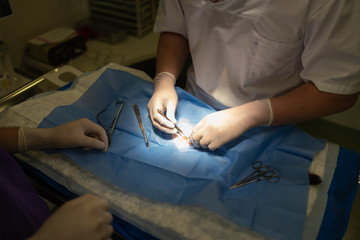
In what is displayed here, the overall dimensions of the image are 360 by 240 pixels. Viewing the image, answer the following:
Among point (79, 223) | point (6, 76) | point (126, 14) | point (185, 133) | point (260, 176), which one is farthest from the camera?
point (126, 14)

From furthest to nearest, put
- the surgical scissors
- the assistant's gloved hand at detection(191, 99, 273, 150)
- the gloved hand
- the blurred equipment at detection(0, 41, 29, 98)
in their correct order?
the blurred equipment at detection(0, 41, 29, 98), the gloved hand, the assistant's gloved hand at detection(191, 99, 273, 150), the surgical scissors

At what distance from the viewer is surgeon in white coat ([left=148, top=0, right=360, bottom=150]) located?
3.63 ft

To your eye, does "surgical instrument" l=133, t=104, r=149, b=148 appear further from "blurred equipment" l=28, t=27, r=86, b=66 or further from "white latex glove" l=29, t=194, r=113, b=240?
"blurred equipment" l=28, t=27, r=86, b=66

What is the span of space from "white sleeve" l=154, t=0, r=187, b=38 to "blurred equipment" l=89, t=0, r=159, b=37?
0.95 m

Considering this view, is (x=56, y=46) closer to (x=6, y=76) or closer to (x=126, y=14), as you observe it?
(x=6, y=76)

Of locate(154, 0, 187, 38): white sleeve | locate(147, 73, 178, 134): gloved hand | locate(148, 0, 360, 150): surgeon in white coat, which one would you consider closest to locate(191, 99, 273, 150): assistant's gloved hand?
locate(148, 0, 360, 150): surgeon in white coat

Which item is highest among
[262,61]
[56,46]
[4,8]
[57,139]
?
[4,8]

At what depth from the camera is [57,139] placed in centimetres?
130

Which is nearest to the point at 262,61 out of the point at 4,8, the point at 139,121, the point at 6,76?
the point at 139,121

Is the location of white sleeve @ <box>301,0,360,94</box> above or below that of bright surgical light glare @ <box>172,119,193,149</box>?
above

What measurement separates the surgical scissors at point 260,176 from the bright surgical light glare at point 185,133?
0.32 meters

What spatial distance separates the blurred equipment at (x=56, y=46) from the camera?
231 cm

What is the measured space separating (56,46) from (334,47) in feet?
6.61

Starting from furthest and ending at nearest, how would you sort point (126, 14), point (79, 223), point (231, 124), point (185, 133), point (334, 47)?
point (126, 14) < point (185, 133) < point (231, 124) < point (334, 47) < point (79, 223)
